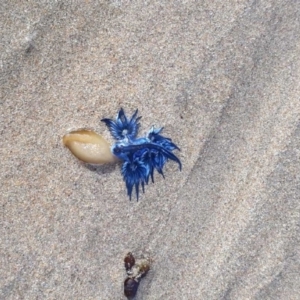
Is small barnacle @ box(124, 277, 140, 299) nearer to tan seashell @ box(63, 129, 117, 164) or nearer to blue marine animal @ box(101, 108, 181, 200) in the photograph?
blue marine animal @ box(101, 108, 181, 200)

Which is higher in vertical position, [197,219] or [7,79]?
[7,79]

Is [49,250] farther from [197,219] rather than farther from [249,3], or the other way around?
[249,3]

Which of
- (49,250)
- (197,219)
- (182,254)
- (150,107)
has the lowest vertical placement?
(49,250)

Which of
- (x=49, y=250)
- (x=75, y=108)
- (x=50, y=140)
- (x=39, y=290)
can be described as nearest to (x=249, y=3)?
(x=75, y=108)

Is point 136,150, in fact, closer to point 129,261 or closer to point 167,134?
point 167,134

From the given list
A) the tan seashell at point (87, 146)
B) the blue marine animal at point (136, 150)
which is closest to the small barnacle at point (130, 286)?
the blue marine animal at point (136, 150)
